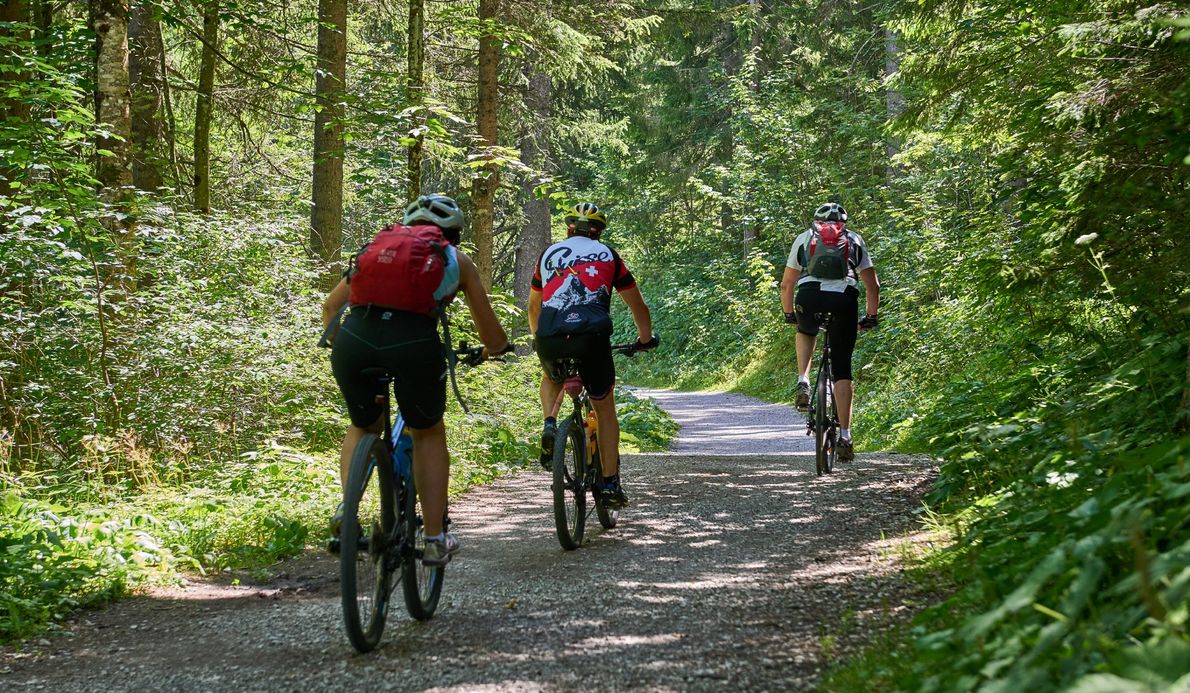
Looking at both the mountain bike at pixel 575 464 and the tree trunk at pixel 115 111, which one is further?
the tree trunk at pixel 115 111

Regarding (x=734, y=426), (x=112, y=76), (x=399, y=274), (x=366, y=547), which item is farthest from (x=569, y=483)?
(x=734, y=426)

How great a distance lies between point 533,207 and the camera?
21781mm

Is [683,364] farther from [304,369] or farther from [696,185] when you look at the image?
[304,369]

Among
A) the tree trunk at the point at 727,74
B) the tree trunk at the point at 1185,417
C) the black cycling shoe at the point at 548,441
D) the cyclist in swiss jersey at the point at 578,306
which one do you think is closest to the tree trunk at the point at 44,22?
the cyclist in swiss jersey at the point at 578,306

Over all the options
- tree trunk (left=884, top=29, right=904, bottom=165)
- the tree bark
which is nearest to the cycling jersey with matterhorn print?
the tree bark

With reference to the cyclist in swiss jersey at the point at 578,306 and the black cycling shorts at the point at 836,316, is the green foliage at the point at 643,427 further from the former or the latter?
the cyclist in swiss jersey at the point at 578,306

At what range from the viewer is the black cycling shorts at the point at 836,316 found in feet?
29.1

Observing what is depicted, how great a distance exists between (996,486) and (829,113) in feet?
70.6

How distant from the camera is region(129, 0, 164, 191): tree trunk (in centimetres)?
1211

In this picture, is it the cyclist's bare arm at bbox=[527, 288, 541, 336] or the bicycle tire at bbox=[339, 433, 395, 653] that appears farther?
the cyclist's bare arm at bbox=[527, 288, 541, 336]

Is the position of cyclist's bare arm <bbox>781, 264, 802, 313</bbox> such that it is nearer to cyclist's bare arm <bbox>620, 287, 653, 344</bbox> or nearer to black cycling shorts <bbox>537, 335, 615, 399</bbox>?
cyclist's bare arm <bbox>620, 287, 653, 344</bbox>

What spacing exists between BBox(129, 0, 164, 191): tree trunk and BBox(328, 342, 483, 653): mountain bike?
336 inches

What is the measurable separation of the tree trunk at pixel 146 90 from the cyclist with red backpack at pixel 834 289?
755cm

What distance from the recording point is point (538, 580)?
575 cm
